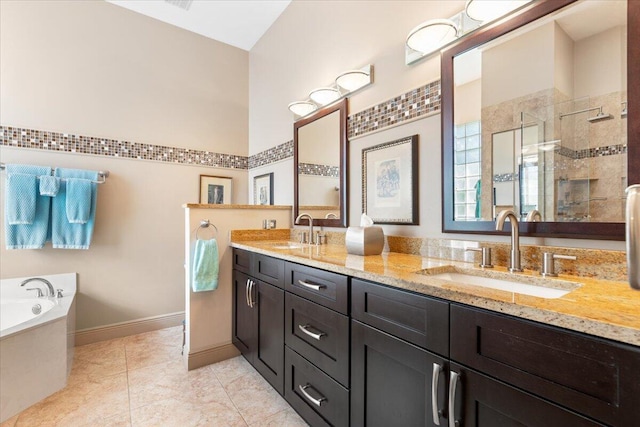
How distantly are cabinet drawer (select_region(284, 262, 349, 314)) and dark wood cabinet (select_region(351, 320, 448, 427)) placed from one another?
0.39 feet

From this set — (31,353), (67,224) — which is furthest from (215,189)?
(31,353)

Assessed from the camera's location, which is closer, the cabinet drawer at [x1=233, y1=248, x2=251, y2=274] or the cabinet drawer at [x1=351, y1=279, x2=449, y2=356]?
the cabinet drawer at [x1=351, y1=279, x2=449, y2=356]

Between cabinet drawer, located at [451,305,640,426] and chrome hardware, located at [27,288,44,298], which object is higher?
cabinet drawer, located at [451,305,640,426]

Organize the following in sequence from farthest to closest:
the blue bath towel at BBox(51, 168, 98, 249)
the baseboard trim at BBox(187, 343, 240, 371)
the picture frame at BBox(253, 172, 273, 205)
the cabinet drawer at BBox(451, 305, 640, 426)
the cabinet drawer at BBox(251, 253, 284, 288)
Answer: the picture frame at BBox(253, 172, 273, 205), the blue bath towel at BBox(51, 168, 98, 249), the baseboard trim at BBox(187, 343, 240, 371), the cabinet drawer at BBox(251, 253, 284, 288), the cabinet drawer at BBox(451, 305, 640, 426)

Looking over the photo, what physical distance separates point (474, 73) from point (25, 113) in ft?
10.8

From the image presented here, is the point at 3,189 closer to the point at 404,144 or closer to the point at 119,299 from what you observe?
the point at 119,299

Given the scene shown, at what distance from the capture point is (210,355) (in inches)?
88.4

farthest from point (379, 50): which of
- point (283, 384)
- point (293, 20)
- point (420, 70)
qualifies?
point (283, 384)

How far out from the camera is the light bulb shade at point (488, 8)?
125 centimetres

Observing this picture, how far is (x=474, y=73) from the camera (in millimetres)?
1392

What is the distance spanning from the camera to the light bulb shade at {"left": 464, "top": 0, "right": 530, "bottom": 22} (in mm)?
1252

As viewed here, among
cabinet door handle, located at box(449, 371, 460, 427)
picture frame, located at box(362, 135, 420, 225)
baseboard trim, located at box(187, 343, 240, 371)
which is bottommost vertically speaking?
baseboard trim, located at box(187, 343, 240, 371)

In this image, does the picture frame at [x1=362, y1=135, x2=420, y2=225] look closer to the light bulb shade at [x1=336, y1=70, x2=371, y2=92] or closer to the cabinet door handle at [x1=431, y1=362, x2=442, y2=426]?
the light bulb shade at [x1=336, y1=70, x2=371, y2=92]

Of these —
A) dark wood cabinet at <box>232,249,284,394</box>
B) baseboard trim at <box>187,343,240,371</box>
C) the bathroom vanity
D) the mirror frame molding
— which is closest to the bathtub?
baseboard trim at <box>187,343,240,371</box>
